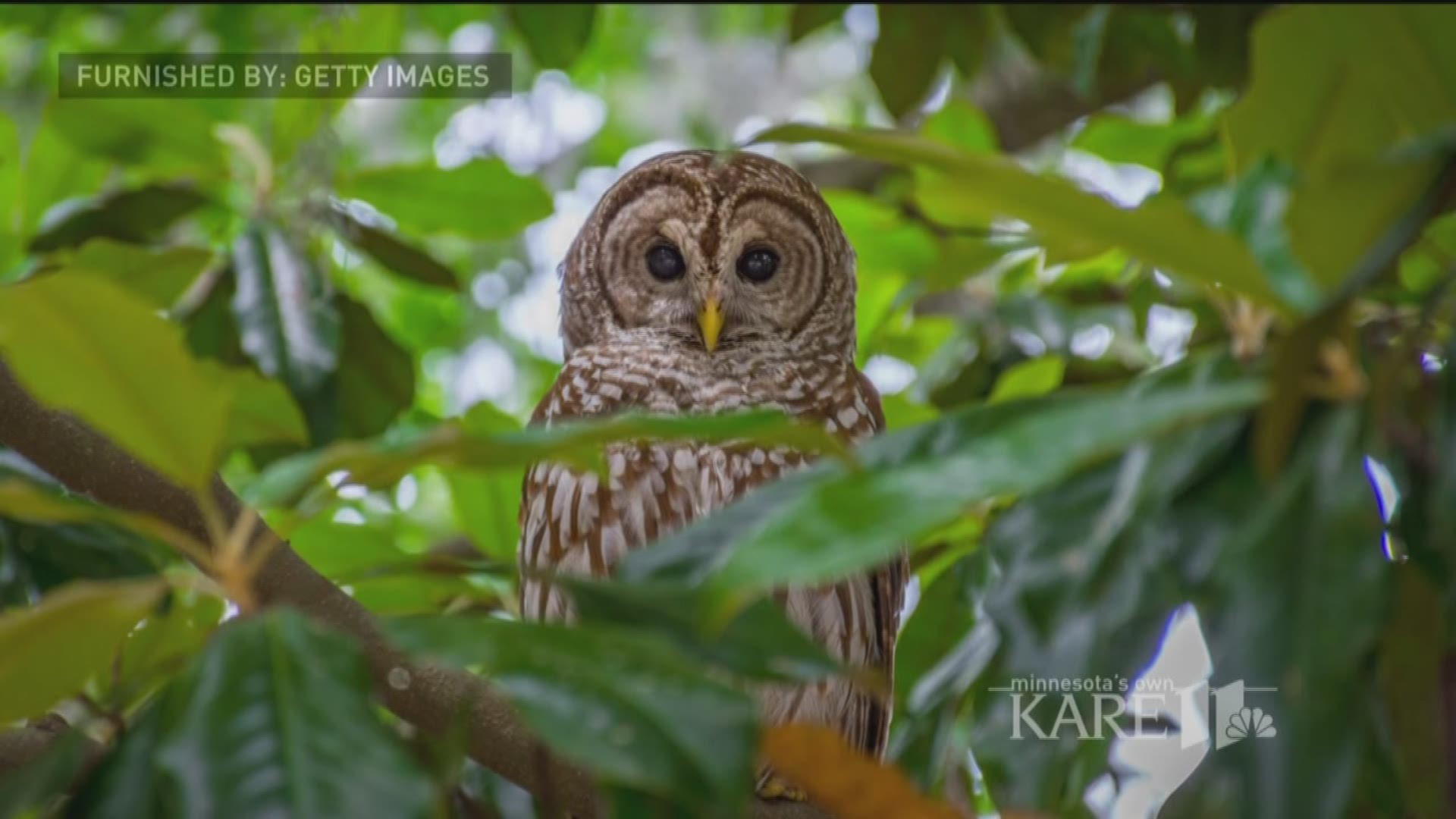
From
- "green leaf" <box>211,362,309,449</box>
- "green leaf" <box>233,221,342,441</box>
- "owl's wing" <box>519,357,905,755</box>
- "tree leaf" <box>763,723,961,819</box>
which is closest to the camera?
"tree leaf" <box>763,723,961,819</box>

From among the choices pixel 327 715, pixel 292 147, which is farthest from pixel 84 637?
pixel 292 147

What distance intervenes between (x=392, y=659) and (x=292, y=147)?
7.59 feet

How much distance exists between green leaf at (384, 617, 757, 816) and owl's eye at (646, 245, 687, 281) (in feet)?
9.00

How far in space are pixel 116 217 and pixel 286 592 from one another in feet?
7.96

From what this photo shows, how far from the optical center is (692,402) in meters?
3.61

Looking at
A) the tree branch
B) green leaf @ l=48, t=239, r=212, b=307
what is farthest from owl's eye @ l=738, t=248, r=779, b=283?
the tree branch

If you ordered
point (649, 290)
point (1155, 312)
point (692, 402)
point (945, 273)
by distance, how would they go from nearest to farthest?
point (945, 273) → point (692, 402) → point (649, 290) → point (1155, 312)

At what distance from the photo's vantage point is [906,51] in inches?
156

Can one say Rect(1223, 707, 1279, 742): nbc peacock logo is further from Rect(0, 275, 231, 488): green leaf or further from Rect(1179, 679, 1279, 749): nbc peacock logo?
Rect(0, 275, 231, 488): green leaf

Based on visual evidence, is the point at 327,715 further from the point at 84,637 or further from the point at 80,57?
the point at 80,57

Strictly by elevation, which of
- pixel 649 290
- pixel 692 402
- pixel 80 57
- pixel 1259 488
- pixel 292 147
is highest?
pixel 80 57

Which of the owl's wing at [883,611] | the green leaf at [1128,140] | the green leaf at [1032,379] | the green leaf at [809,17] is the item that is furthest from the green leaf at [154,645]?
the green leaf at [1128,140]

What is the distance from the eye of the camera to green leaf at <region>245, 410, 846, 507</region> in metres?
1.33

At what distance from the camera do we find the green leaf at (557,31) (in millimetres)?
4066
